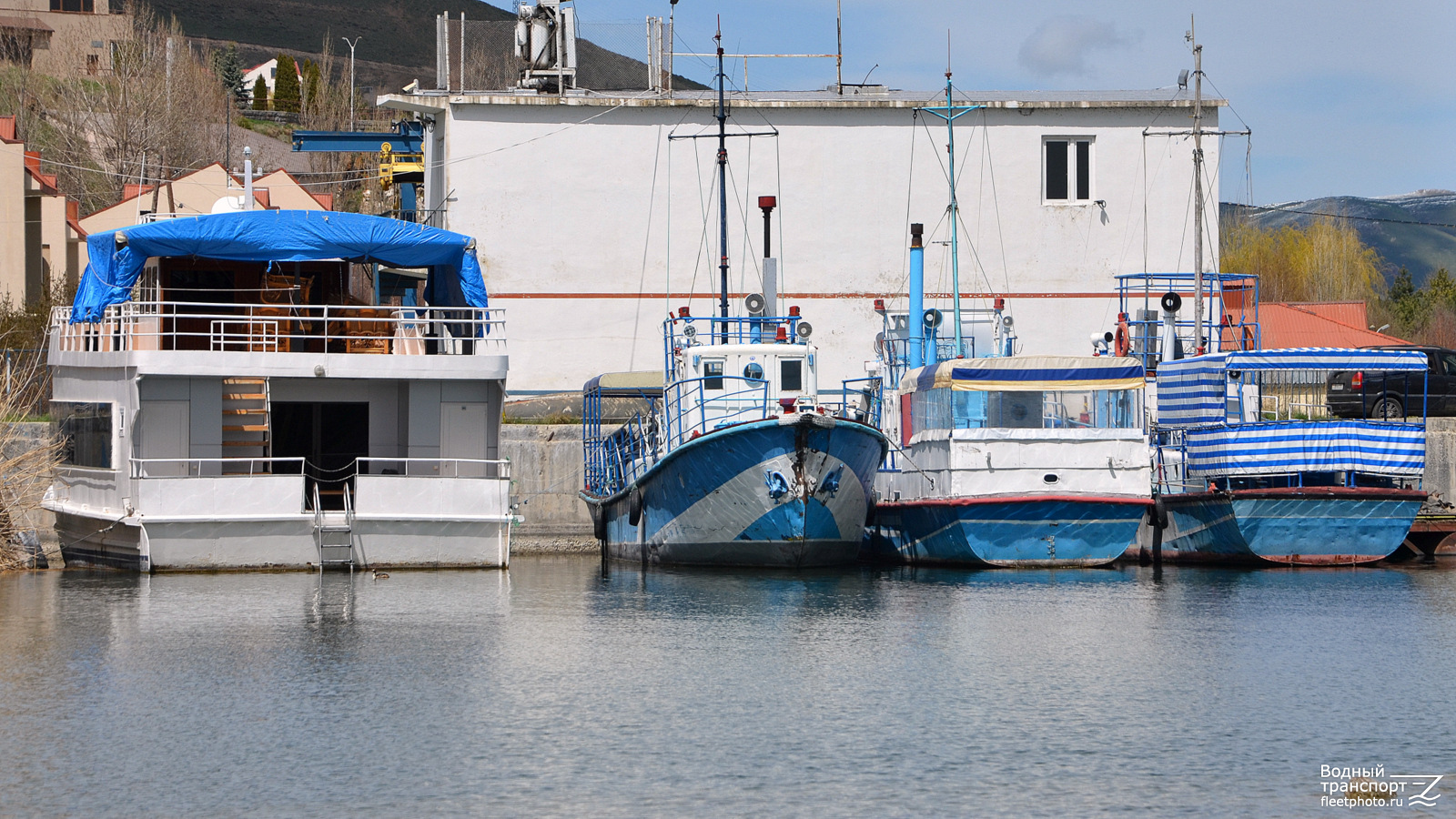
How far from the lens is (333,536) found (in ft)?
75.9

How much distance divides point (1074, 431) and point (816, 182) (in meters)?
13.8

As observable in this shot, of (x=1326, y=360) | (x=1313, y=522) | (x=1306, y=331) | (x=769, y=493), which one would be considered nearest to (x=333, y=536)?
(x=769, y=493)

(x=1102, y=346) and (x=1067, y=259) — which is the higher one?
(x=1067, y=259)

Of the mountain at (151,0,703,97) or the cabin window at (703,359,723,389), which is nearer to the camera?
the cabin window at (703,359,723,389)

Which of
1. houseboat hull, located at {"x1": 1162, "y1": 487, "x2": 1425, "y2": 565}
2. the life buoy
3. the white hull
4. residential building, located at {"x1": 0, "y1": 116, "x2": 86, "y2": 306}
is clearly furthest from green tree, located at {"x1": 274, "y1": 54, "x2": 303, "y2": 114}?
houseboat hull, located at {"x1": 1162, "y1": 487, "x2": 1425, "y2": 565}

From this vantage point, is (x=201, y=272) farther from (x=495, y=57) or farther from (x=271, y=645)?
(x=495, y=57)

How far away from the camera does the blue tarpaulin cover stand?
23844mm

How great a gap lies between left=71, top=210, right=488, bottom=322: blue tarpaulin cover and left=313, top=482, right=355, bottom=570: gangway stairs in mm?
3864

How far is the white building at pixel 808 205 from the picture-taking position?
121ft

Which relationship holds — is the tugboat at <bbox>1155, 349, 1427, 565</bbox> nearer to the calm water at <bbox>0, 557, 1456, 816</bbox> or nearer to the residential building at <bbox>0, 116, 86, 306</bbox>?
the calm water at <bbox>0, 557, 1456, 816</bbox>

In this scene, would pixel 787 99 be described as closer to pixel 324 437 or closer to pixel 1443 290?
pixel 324 437

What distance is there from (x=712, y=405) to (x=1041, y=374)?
5.59 metres

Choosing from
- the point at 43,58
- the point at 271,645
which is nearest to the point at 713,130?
the point at 271,645

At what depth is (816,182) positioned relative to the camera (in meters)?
37.6
